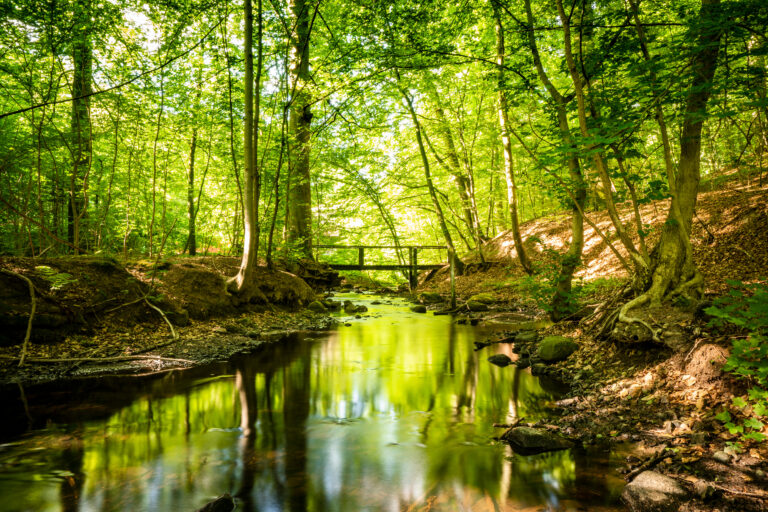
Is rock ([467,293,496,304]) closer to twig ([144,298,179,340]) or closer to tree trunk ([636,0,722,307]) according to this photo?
tree trunk ([636,0,722,307])

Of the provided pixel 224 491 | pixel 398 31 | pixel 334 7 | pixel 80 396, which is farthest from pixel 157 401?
pixel 334 7

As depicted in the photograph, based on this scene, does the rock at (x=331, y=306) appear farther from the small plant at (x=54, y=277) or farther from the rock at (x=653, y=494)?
the rock at (x=653, y=494)

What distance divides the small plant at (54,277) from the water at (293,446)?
4.74 feet

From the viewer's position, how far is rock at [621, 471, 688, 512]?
224 cm

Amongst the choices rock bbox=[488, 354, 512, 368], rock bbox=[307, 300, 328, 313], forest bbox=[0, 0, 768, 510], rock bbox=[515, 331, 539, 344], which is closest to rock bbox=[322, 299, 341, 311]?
forest bbox=[0, 0, 768, 510]

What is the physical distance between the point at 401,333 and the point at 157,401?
5.31 meters

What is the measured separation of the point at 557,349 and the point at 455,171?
34.8ft

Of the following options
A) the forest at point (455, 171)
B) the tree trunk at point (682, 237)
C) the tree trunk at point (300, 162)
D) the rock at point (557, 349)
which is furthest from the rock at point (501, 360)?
the tree trunk at point (300, 162)

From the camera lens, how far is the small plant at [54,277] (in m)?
5.06

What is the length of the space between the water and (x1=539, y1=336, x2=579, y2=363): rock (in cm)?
45

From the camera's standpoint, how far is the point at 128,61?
24.5ft

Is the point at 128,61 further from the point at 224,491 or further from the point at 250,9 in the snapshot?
the point at 224,491

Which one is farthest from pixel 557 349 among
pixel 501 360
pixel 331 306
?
pixel 331 306

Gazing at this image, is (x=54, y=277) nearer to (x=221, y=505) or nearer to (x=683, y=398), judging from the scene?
(x=221, y=505)
